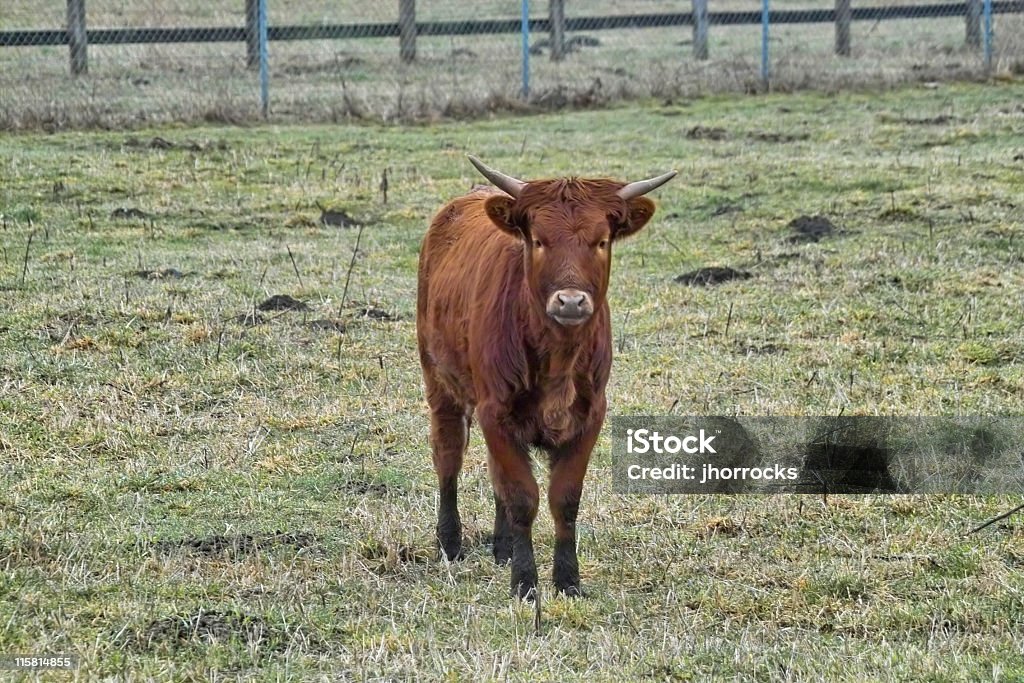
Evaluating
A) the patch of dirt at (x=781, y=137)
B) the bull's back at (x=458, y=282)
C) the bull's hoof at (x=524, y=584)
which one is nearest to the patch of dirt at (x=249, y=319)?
the bull's back at (x=458, y=282)

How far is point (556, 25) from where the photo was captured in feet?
65.6

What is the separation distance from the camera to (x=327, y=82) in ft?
60.8

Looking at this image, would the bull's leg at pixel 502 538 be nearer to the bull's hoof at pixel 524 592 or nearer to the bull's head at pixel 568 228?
the bull's hoof at pixel 524 592

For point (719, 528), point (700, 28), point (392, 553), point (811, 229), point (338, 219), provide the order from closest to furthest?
point (392, 553)
point (719, 528)
point (811, 229)
point (338, 219)
point (700, 28)

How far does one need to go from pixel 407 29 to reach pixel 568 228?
45.8ft

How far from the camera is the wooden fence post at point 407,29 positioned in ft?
61.6

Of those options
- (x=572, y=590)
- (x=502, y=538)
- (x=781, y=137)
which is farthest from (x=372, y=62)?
(x=572, y=590)

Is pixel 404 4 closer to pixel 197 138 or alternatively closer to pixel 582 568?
pixel 197 138

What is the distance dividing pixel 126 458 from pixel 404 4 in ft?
42.8

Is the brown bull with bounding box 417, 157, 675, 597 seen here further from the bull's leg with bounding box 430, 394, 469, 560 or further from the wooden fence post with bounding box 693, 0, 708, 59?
the wooden fence post with bounding box 693, 0, 708, 59

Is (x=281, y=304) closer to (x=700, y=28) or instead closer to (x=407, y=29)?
(x=407, y=29)

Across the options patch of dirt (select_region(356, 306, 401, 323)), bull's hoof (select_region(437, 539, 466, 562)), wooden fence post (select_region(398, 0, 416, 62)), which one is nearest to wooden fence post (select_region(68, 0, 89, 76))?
wooden fence post (select_region(398, 0, 416, 62))

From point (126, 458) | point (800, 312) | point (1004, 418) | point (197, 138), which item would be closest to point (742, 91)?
point (197, 138)

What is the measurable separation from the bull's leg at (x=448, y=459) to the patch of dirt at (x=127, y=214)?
6.16 meters
